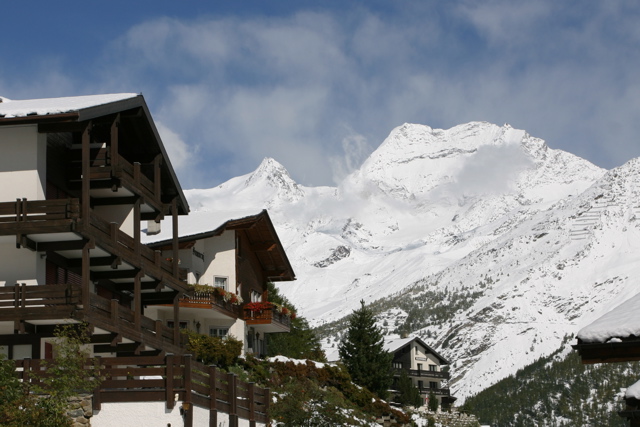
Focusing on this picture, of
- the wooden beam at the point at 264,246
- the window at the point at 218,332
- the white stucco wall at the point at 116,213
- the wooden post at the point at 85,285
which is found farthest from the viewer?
the wooden beam at the point at 264,246

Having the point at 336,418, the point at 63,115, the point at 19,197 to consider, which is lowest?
the point at 336,418

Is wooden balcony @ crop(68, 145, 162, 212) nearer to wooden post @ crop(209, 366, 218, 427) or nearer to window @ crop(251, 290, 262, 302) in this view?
wooden post @ crop(209, 366, 218, 427)

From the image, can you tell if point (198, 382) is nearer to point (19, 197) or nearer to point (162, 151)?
point (19, 197)

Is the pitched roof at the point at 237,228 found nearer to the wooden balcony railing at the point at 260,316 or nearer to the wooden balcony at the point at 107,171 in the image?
the wooden balcony railing at the point at 260,316

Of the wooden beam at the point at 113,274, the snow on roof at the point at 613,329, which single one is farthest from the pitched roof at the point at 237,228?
the snow on roof at the point at 613,329

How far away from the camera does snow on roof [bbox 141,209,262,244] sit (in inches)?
2088

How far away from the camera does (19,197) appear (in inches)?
1300

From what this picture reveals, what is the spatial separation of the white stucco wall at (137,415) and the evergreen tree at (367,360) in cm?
4138

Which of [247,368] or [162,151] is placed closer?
[162,151]

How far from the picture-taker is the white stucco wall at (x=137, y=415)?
1128 inches

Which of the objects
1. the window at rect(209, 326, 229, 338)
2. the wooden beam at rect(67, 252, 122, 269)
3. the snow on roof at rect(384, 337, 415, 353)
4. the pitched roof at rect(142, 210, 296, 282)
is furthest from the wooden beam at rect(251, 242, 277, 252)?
the snow on roof at rect(384, 337, 415, 353)

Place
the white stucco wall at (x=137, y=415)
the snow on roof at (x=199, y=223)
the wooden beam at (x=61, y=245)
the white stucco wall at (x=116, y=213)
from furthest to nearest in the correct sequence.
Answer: the snow on roof at (x=199, y=223)
the white stucco wall at (x=116, y=213)
the wooden beam at (x=61, y=245)
the white stucco wall at (x=137, y=415)

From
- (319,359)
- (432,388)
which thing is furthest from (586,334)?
(432,388)

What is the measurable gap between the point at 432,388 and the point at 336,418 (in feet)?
281
